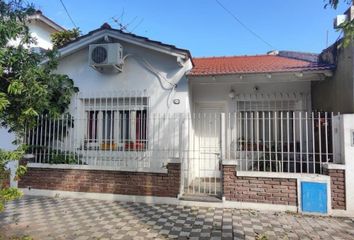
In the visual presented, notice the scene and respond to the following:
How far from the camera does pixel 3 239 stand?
17.9 feet

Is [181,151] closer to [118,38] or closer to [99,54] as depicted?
[99,54]

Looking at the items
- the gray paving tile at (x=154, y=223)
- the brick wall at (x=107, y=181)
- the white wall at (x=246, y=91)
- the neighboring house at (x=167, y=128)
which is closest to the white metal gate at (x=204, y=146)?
the neighboring house at (x=167, y=128)

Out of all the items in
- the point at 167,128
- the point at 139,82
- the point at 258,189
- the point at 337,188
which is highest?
the point at 139,82

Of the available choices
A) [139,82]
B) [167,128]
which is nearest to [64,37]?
[139,82]

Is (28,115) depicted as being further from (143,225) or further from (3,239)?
(143,225)

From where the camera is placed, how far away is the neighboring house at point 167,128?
27.2 feet

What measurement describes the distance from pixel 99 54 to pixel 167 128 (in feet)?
11.4

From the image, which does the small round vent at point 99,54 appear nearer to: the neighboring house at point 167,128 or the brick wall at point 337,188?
the neighboring house at point 167,128

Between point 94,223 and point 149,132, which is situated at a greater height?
point 149,132

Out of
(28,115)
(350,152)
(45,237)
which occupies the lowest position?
(45,237)

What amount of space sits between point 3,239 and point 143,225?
2.79 m

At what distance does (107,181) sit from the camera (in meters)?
8.73

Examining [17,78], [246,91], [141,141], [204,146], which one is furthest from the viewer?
[204,146]

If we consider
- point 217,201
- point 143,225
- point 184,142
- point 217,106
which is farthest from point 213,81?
point 143,225
